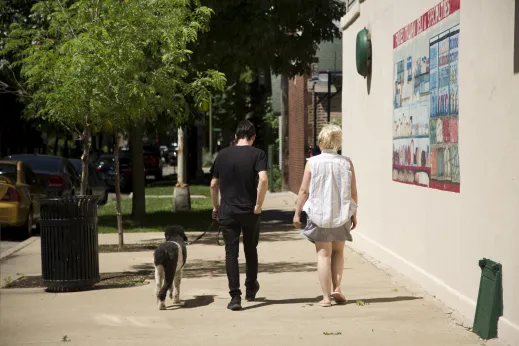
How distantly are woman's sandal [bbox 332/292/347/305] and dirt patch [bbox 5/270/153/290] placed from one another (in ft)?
9.31

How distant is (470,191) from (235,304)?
254 cm

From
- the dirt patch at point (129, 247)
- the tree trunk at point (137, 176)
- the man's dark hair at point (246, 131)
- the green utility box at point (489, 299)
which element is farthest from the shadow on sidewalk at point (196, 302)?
the tree trunk at point (137, 176)

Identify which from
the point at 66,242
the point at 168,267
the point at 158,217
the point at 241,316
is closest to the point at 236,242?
the point at 168,267

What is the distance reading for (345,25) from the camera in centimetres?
1645

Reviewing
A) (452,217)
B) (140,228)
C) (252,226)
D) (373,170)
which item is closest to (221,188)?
(252,226)

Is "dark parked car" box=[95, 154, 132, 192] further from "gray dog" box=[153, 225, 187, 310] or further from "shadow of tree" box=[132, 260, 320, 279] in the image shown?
"gray dog" box=[153, 225, 187, 310]

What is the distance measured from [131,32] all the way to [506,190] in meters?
6.66

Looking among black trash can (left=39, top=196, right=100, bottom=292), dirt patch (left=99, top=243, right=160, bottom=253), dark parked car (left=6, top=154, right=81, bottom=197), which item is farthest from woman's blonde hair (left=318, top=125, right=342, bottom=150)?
dark parked car (left=6, top=154, right=81, bottom=197)

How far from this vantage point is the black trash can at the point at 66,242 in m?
10.4

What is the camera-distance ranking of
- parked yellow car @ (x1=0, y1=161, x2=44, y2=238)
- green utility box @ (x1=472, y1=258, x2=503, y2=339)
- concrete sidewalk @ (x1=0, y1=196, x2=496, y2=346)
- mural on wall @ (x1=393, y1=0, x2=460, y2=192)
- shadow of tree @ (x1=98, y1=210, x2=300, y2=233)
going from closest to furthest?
1. green utility box @ (x1=472, y1=258, x2=503, y2=339)
2. concrete sidewalk @ (x1=0, y1=196, x2=496, y2=346)
3. mural on wall @ (x1=393, y1=0, x2=460, y2=192)
4. parked yellow car @ (x1=0, y1=161, x2=44, y2=238)
5. shadow of tree @ (x1=98, y1=210, x2=300, y2=233)

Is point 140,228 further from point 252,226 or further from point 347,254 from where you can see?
point 252,226

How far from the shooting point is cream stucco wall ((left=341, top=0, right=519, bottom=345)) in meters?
7.03

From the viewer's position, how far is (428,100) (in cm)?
988

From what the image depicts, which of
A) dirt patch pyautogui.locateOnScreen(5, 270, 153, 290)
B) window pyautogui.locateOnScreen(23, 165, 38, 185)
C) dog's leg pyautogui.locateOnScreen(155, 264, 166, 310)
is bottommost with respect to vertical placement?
dirt patch pyautogui.locateOnScreen(5, 270, 153, 290)
